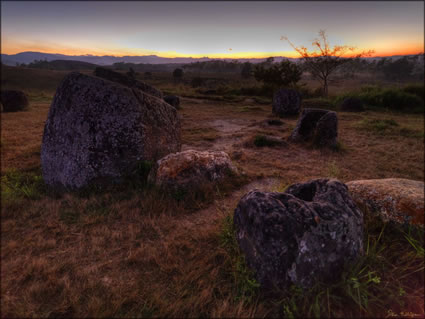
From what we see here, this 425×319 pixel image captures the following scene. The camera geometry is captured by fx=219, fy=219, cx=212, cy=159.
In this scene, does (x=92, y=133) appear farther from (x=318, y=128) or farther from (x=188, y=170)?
(x=318, y=128)

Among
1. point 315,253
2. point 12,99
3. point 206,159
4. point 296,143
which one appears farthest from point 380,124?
point 12,99

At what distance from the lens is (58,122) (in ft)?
15.8

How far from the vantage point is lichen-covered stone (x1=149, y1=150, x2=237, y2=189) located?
4.48m

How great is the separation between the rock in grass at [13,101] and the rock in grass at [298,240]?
20617mm

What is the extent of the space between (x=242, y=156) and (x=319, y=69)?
3250cm

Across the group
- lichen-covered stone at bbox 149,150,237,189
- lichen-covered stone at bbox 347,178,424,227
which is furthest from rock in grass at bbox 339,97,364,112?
lichen-covered stone at bbox 149,150,237,189

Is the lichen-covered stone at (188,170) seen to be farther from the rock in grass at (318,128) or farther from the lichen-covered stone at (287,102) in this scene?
the lichen-covered stone at (287,102)

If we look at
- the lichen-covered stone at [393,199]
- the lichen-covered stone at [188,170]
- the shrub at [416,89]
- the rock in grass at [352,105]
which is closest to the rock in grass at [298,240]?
the lichen-covered stone at [393,199]

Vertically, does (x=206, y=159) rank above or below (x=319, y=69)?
below

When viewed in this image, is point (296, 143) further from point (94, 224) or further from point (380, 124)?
point (94, 224)

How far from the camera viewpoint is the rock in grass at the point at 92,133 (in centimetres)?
462

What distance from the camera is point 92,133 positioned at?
15.1 ft

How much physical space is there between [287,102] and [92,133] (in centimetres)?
1534

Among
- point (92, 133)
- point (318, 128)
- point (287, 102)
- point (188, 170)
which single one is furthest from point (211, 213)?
point (287, 102)
